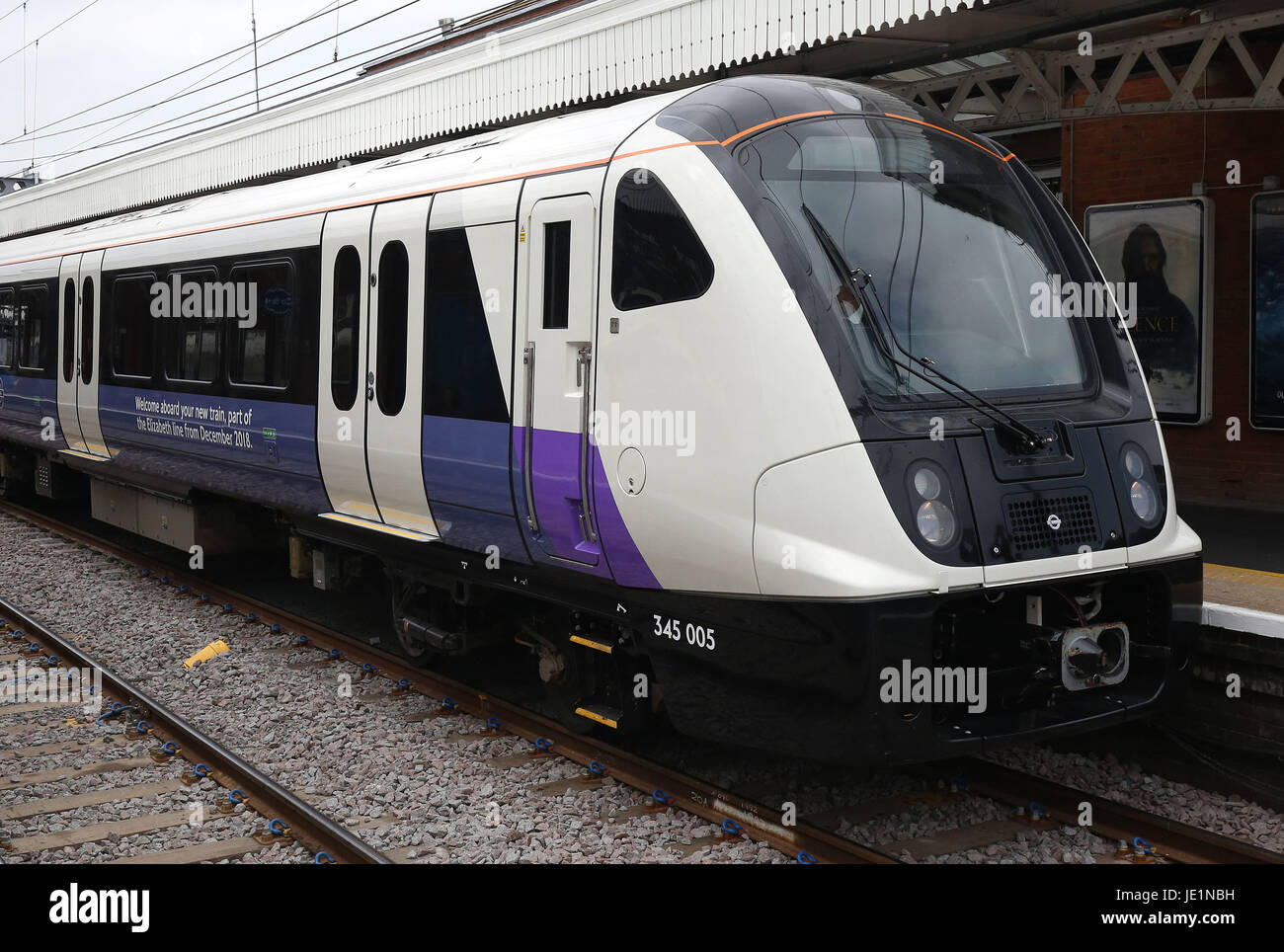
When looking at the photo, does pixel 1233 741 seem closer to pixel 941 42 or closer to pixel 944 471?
pixel 944 471

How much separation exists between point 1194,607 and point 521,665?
4381mm

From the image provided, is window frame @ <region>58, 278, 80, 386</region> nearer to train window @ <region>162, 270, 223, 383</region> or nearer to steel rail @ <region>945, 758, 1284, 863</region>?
train window @ <region>162, 270, 223, 383</region>

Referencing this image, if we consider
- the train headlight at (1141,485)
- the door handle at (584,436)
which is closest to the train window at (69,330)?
the door handle at (584,436)

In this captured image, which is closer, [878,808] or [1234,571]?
[878,808]

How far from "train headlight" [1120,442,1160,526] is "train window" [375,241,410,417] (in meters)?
3.86

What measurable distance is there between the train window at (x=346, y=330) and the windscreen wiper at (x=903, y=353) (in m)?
3.39

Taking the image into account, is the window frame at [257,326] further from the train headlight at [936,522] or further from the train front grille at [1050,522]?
the train front grille at [1050,522]

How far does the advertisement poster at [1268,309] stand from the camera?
10.1 meters

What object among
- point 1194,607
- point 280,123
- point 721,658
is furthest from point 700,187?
point 280,123

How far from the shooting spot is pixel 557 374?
595 cm

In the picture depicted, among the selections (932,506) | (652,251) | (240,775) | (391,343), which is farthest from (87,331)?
(932,506)

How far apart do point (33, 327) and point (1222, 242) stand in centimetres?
1183

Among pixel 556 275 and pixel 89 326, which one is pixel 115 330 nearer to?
pixel 89 326

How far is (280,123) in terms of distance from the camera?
49.2 ft
